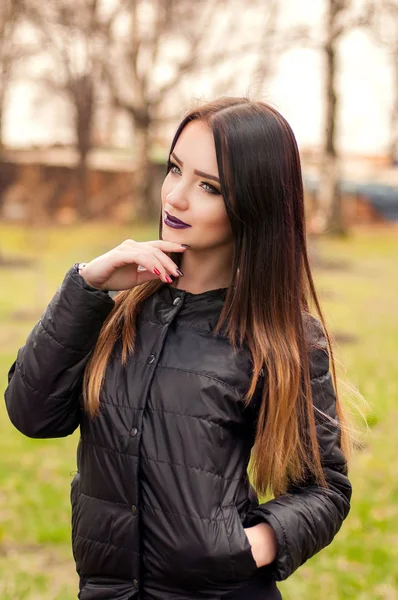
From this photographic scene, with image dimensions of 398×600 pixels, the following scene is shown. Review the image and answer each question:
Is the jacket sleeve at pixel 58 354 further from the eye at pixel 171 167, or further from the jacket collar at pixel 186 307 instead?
the eye at pixel 171 167

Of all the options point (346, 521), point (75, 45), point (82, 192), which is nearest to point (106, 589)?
point (346, 521)

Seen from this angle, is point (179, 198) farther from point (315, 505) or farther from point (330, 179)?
point (330, 179)

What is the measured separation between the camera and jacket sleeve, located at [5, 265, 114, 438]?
1.83 metres

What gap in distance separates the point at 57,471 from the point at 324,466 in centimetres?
371

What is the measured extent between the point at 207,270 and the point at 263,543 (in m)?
0.63

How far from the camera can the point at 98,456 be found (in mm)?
1894

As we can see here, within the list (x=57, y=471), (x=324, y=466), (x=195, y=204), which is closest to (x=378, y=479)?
(x=57, y=471)

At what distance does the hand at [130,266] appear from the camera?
72.4 inches

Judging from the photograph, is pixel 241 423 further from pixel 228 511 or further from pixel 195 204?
pixel 195 204

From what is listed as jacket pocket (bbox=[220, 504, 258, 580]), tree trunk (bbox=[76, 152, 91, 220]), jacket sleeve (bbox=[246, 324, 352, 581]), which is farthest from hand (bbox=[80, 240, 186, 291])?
tree trunk (bbox=[76, 152, 91, 220])

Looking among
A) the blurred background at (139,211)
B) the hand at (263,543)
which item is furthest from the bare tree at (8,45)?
the hand at (263,543)

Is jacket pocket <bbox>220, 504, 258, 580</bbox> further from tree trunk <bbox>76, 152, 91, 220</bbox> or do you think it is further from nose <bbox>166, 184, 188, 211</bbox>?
tree trunk <bbox>76, 152, 91, 220</bbox>

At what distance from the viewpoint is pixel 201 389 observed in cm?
184

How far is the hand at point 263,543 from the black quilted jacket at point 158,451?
27mm
